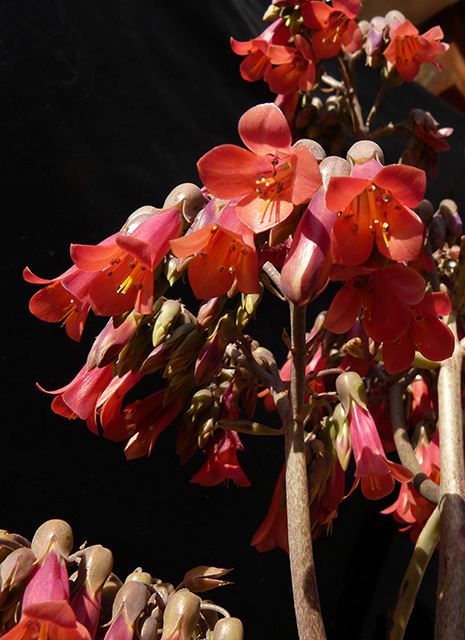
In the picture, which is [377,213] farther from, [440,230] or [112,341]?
[440,230]

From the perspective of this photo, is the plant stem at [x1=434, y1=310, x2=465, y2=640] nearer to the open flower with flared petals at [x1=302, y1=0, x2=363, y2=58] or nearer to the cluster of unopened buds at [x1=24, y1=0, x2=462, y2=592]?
the cluster of unopened buds at [x1=24, y1=0, x2=462, y2=592]

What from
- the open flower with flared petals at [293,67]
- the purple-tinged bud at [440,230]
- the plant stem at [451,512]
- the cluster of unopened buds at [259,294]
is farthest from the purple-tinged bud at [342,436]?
the open flower with flared petals at [293,67]

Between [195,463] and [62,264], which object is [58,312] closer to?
[62,264]

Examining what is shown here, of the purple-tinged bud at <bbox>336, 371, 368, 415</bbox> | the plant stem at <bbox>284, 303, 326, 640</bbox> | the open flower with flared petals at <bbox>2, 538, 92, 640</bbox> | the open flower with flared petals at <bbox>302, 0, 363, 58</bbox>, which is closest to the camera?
the open flower with flared petals at <bbox>2, 538, 92, 640</bbox>

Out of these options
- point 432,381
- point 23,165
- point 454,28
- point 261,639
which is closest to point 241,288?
point 432,381

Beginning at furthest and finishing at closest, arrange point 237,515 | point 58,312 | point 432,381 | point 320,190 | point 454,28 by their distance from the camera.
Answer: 1. point 454,28
2. point 237,515
3. point 432,381
4. point 58,312
5. point 320,190

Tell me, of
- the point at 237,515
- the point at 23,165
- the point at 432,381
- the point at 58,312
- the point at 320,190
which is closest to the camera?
the point at 320,190

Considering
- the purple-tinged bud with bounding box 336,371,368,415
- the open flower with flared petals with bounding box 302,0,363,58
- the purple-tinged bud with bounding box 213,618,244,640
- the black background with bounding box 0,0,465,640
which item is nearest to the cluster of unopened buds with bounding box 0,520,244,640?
the purple-tinged bud with bounding box 213,618,244,640

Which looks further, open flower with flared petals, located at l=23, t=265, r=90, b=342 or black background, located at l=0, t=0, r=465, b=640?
black background, located at l=0, t=0, r=465, b=640
